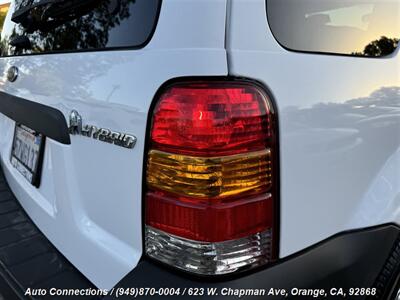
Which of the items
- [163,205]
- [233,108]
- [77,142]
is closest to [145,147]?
[163,205]

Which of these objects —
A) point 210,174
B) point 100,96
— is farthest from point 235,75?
point 100,96

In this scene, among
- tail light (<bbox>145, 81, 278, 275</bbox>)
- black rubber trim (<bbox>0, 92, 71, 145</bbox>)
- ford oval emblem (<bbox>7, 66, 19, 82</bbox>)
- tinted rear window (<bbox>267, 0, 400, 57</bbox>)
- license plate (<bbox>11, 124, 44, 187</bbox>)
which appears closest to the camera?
tail light (<bbox>145, 81, 278, 275</bbox>)

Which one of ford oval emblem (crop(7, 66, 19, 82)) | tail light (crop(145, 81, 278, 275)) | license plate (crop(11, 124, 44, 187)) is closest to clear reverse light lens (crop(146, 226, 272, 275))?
tail light (crop(145, 81, 278, 275))

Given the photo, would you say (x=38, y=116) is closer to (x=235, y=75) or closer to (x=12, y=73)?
(x=12, y=73)

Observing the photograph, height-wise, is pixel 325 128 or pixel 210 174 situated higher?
pixel 325 128

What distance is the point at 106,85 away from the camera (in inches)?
51.9

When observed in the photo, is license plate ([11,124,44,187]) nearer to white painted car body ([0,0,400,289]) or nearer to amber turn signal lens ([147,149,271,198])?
white painted car body ([0,0,400,289])

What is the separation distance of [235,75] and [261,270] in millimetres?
589

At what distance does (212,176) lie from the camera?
1140mm

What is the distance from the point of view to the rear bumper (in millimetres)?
1204

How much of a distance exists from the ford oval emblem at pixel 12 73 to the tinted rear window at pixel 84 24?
9cm

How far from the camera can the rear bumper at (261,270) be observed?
3.95 ft

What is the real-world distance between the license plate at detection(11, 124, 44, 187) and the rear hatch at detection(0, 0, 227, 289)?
0.02 m

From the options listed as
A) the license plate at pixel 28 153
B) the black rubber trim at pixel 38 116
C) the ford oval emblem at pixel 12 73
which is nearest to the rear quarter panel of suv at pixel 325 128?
the black rubber trim at pixel 38 116
